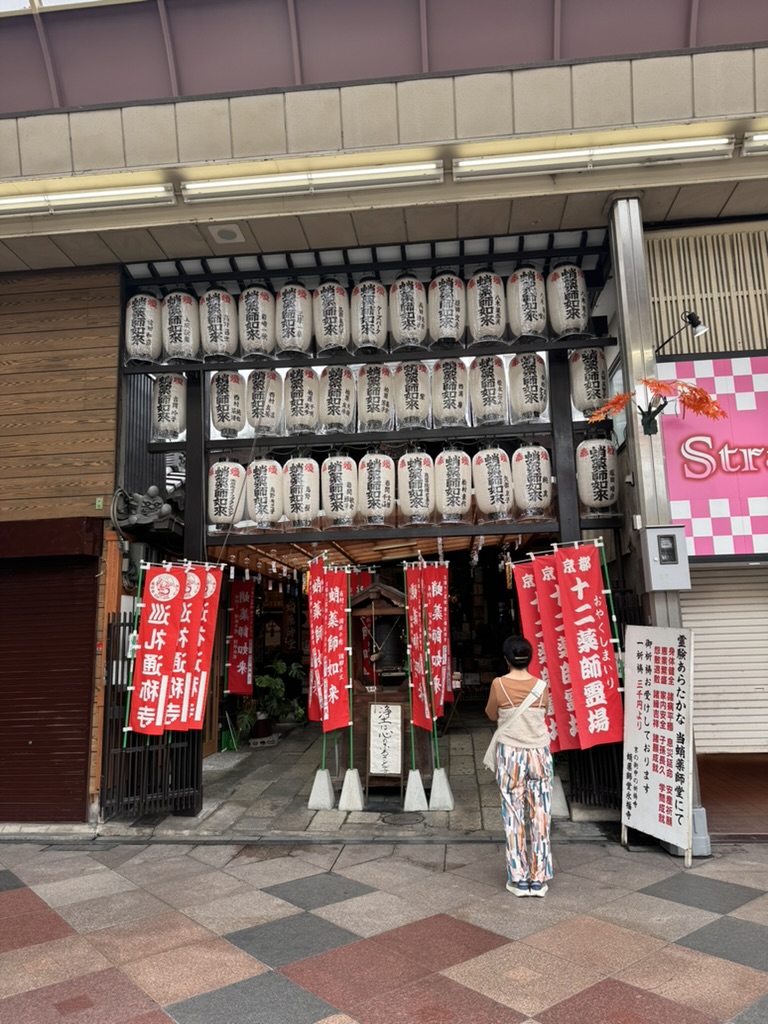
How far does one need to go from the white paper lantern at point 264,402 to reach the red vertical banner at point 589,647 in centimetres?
416

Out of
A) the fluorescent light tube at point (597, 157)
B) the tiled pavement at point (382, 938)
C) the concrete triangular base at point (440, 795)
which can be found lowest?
the tiled pavement at point (382, 938)

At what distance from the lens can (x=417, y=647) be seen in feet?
32.1

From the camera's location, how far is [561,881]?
6406 millimetres

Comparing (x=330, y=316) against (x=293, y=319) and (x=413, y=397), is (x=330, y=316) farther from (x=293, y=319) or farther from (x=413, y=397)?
(x=413, y=397)

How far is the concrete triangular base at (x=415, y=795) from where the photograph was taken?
8836mm

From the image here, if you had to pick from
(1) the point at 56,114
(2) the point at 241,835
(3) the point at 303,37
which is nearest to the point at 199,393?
(1) the point at 56,114

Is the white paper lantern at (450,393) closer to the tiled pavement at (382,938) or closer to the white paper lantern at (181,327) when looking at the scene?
the white paper lantern at (181,327)

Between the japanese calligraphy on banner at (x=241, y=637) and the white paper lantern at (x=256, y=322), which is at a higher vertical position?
the white paper lantern at (x=256, y=322)

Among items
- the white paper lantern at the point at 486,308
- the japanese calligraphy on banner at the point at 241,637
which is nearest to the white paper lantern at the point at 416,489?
the white paper lantern at the point at 486,308

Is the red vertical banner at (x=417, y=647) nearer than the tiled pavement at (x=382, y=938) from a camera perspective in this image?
No

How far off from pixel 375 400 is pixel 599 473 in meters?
3.06

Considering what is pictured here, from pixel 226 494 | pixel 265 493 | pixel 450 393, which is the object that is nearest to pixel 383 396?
pixel 450 393

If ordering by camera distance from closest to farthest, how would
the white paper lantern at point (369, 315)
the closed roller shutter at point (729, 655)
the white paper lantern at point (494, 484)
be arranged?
the closed roller shutter at point (729, 655) < the white paper lantern at point (494, 484) < the white paper lantern at point (369, 315)

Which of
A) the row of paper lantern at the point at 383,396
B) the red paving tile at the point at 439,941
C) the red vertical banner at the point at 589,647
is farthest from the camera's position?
the row of paper lantern at the point at 383,396
